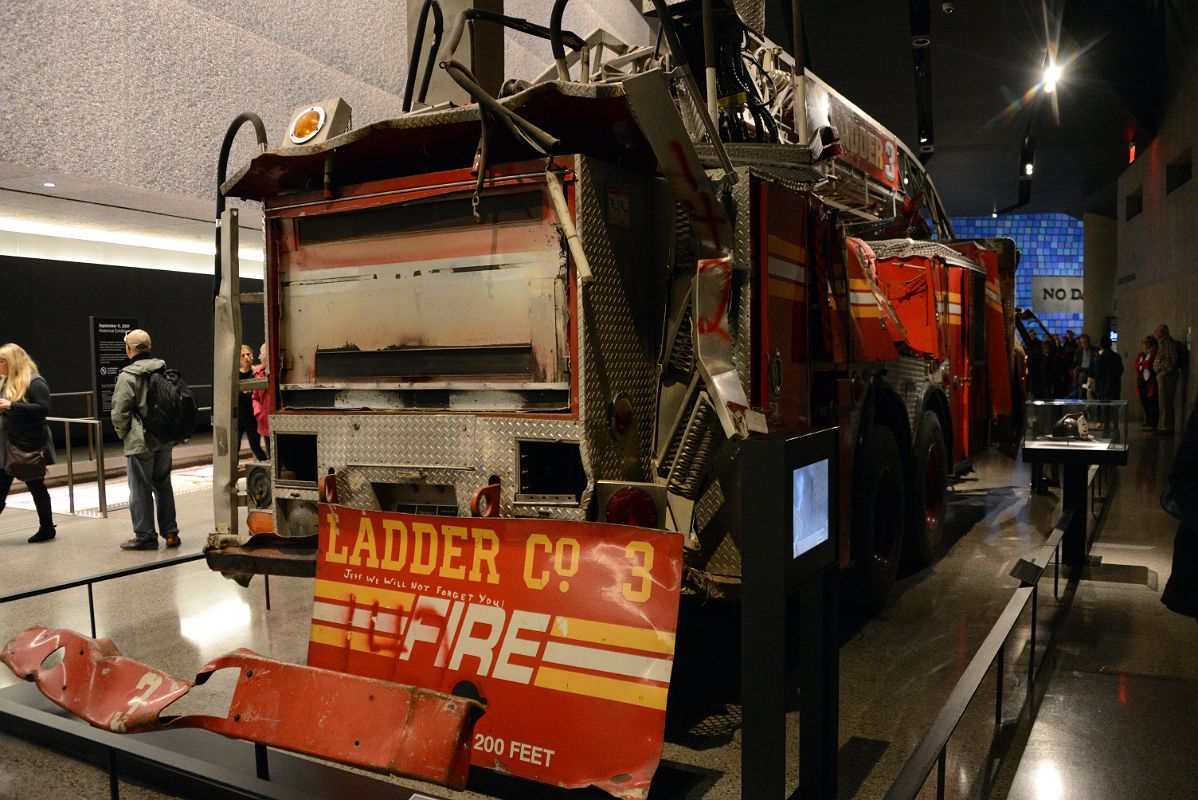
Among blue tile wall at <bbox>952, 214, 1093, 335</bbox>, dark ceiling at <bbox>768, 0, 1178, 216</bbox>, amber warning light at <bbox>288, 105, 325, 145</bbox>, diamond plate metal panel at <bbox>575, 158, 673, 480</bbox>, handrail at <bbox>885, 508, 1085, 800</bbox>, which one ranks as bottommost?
handrail at <bbox>885, 508, 1085, 800</bbox>

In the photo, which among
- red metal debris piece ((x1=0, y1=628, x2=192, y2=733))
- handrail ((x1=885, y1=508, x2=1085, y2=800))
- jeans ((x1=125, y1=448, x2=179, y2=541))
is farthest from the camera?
jeans ((x1=125, y1=448, x2=179, y2=541))

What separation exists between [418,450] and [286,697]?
1.22m

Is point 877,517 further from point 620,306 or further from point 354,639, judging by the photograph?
point 354,639

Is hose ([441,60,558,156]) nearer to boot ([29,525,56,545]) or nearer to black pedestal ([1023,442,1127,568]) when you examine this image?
black pedestal ([1023,442,1127,568])

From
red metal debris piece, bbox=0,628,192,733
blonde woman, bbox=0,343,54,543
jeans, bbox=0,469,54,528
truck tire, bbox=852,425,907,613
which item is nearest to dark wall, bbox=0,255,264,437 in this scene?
blonde woman, bbox=0,343,54,543

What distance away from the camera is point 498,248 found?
3.74 meters

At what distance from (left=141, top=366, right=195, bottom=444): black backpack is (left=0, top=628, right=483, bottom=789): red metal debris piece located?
13.9 ft

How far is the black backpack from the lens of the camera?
7566 mm

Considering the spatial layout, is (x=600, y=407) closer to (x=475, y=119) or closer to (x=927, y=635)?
(x=475, y=119)

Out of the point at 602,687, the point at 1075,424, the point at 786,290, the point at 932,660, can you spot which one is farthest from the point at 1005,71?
the point at 602,687

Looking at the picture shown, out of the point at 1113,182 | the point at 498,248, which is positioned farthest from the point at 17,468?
the point at 1113,182

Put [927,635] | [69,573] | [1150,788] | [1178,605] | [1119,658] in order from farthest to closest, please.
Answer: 1. [69,573]
2. [927,635]
3. [1119,658]
4. [1150,788]
5. [1178,605]

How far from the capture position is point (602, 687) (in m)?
2.77

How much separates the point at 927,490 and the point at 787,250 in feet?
10.0
